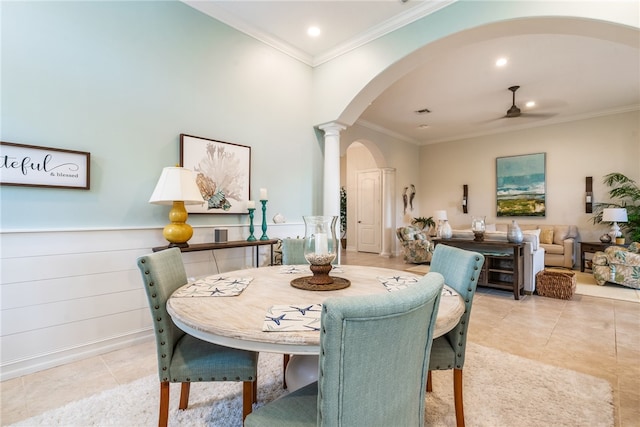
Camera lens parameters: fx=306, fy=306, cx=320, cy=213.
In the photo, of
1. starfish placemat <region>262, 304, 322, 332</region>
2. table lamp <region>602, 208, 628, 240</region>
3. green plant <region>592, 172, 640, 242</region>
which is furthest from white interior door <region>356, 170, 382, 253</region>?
Result: starfish placemat <region>262, 304, 322, 332</region>

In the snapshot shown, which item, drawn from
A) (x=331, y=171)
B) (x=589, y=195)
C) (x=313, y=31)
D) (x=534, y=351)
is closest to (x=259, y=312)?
(x=534, y=351)

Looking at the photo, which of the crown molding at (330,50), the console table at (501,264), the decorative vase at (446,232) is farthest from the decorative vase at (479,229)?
the crown molding at (330,50)

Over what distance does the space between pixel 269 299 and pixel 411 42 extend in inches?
114

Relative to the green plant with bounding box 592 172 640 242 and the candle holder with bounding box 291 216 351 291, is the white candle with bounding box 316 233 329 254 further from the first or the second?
the green plant with bounding box 592 172 640 242

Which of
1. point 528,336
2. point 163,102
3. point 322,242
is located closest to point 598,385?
point 528,336

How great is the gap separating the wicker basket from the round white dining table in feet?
10.9

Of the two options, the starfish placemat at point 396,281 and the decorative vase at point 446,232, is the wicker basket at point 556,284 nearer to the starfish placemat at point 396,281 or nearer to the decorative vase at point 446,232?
the decorative vase at point 446,232

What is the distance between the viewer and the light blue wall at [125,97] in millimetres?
2074

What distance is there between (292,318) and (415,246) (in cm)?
534

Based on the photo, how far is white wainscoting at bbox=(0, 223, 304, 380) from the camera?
6.69 feet

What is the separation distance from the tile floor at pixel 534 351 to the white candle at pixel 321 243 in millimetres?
1574

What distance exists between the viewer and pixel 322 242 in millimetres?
1569

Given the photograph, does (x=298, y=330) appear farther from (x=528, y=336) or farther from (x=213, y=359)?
(x=528, y=336)

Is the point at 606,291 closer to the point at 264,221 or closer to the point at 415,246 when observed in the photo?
the point at 415,246
